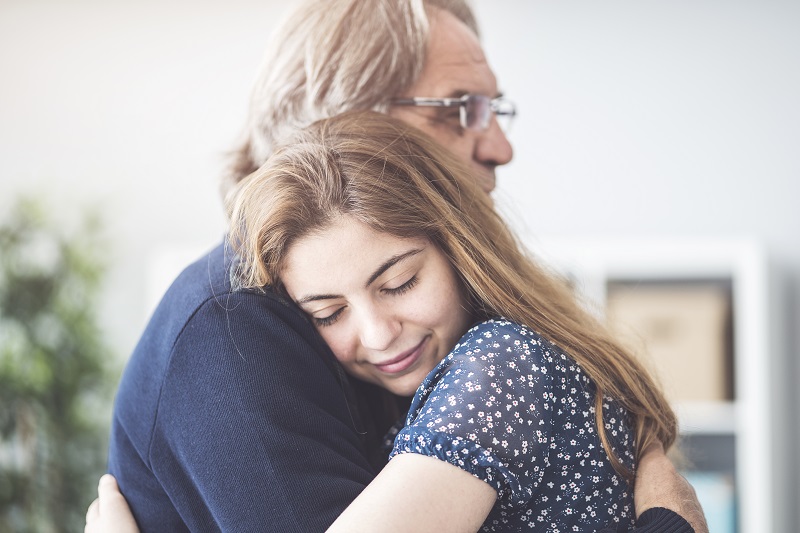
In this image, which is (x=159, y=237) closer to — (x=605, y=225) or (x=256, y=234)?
(x=605, y=225)

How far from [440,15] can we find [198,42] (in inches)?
109

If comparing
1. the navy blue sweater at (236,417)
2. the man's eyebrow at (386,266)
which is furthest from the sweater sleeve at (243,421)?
the man's eyebrow at (386,266)

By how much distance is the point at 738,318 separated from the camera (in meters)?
3.36

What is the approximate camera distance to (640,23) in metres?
3.96

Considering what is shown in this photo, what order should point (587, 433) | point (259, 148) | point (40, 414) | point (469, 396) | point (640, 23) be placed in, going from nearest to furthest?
point (469, 396), point (587, 433), point (259, 148), point (40, 414), point (640, 23)

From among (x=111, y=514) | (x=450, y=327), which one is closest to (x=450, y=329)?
(x=450, y=327)

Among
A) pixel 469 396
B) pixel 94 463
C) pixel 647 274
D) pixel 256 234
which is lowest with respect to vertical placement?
pixel 94 463

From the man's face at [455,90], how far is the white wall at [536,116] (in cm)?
238

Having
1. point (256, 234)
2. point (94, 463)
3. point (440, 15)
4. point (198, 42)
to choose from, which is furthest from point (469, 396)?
point (198, 42)

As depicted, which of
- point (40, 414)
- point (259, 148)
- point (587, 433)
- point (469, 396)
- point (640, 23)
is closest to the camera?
point (469, 396)

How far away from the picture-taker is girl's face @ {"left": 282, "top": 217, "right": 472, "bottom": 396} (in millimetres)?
1090

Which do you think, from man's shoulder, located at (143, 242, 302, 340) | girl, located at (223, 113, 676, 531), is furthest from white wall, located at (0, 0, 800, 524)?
man's shoulder, located at (143, 242, 302, 340)

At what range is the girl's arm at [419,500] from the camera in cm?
85

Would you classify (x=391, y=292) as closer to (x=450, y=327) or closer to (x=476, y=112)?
(x=450, y=327)
